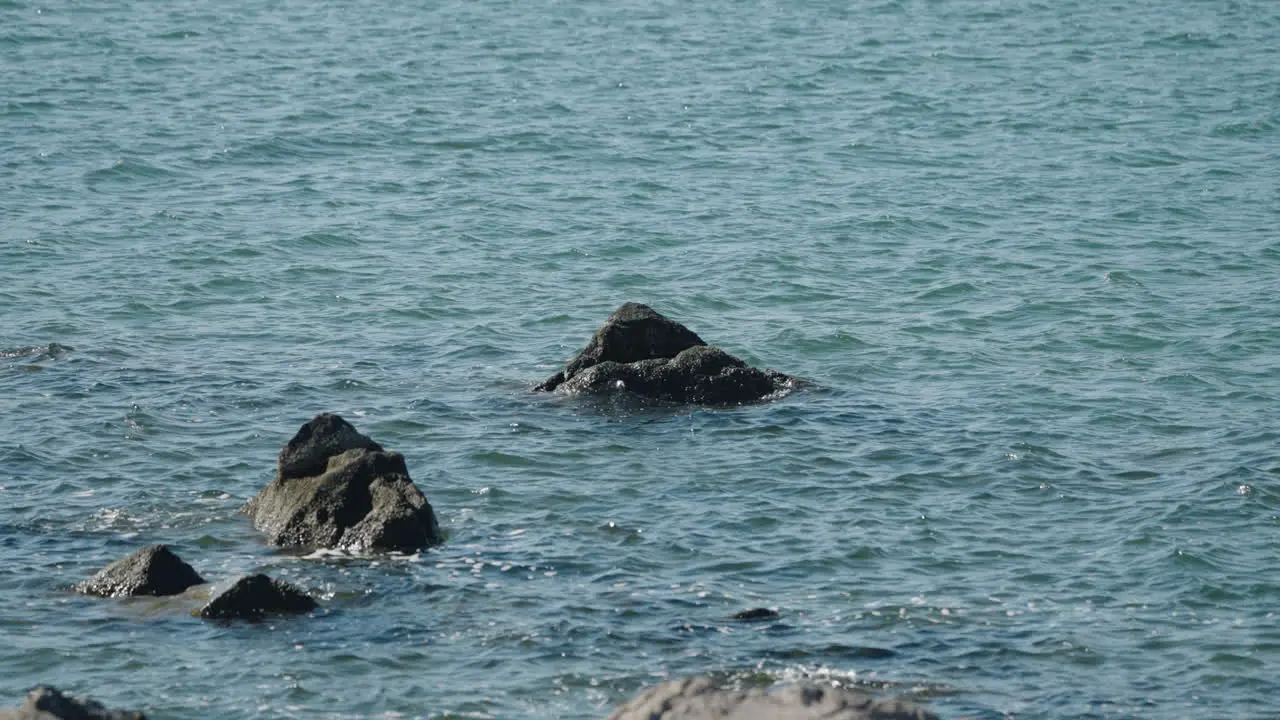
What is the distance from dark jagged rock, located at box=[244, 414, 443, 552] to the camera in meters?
17.2

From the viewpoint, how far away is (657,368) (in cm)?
2245

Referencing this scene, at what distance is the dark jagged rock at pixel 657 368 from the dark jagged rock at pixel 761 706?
11.5 meters

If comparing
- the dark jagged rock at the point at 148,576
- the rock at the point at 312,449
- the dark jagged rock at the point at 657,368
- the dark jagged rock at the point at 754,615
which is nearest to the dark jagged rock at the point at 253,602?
the dark jagged rock at the point at 148,576

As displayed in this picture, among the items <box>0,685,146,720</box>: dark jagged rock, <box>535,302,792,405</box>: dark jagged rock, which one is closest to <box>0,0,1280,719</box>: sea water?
<box>535,302,792,405</box>: dark jagged rock

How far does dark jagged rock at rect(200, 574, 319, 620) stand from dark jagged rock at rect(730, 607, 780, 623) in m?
3.92

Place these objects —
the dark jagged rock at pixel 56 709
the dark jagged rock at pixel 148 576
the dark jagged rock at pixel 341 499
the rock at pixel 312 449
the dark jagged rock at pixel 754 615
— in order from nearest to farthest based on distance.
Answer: the dark jagged rock at pixel 56 709, the dark jagged rock at pixel 754 615, the dark jagged rock at pixel 148 576, the dark jagged rock at pixel 341 499, the rock at pixel 312 449

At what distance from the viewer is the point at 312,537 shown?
56.9 feet

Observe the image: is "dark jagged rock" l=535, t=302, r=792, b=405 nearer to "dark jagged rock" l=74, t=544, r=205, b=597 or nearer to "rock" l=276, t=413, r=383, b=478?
"rock" l=276, t=413, r=383, b=478

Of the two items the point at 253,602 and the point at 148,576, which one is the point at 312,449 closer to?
the point at 148,576

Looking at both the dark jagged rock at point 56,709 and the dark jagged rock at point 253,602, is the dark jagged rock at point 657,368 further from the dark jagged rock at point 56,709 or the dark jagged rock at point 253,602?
the dark jagged rock at point 56,709

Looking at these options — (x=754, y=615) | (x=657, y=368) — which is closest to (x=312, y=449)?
(x=754, y=615)

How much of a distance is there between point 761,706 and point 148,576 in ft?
24.4

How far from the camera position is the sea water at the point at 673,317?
15.1m

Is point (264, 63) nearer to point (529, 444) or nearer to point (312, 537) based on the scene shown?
point (529, 444)
